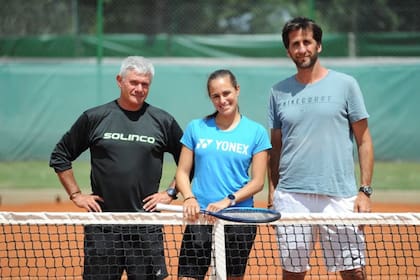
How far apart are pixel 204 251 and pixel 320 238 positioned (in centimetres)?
78

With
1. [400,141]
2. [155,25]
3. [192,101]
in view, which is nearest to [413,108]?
[400,141]

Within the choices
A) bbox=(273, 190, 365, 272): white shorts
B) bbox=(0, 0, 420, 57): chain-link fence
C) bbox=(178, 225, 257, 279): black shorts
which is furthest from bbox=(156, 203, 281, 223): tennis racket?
bbox=(0, 0, 420, 57): chain-link fence

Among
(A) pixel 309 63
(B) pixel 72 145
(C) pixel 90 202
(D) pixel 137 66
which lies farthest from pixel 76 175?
(A) pixel 309 63

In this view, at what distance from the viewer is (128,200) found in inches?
190

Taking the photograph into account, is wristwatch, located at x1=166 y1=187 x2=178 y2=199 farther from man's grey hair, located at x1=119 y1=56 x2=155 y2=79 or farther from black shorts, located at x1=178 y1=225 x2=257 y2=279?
man's grey hair, located at x1=119 y1=56 x2=155 y2=79

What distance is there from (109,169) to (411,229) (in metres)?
5.02

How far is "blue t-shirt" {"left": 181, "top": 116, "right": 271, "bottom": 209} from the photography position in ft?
15.2

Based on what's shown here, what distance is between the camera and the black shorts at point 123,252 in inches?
188

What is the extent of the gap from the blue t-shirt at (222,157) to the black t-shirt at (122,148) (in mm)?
281

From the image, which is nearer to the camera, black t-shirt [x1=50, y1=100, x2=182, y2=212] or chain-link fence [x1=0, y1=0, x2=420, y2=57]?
black t-shirt [x1=50, y1=100, x2=182, y2=212]

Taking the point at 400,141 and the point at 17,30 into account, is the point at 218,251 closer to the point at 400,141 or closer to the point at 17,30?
the point at 400,141

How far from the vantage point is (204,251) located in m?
4.66

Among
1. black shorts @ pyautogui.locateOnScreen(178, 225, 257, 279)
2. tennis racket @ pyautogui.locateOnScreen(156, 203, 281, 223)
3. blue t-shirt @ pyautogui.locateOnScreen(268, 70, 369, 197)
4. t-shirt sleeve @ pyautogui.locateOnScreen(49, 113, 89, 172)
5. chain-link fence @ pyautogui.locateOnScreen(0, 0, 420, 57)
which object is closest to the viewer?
tennis racket @ pyautogui.locateOnScreen(156, 203, 281, 223)

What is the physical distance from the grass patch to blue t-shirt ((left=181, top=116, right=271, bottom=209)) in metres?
8.35
